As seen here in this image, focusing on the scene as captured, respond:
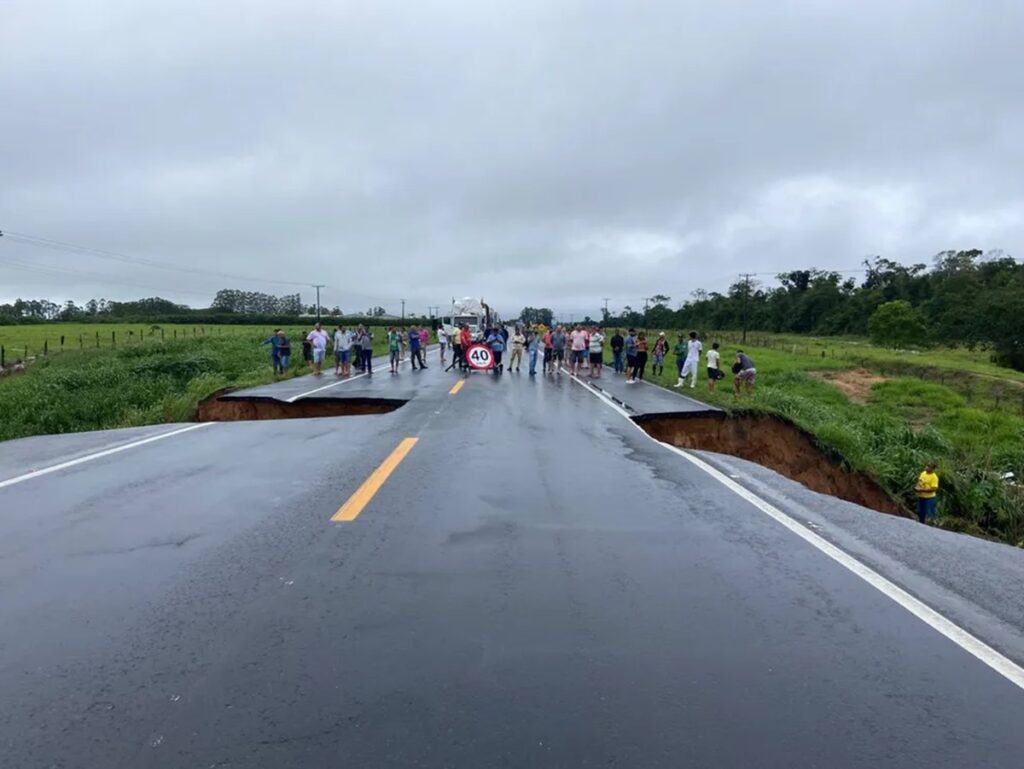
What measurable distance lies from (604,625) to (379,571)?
1.56 m

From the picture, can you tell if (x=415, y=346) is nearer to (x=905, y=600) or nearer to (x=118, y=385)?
(x=118, y=385)

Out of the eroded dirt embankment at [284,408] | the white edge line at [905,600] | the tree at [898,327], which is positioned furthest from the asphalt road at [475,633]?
the tree at [898,327]

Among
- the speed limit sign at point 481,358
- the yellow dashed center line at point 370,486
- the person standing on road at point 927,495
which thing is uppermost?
the speed limit sign at point 481,358

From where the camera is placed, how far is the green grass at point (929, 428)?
47.5 ft

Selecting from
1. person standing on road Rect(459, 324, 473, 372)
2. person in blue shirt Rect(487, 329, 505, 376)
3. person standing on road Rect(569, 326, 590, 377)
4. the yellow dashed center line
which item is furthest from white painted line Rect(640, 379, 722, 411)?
the yellow dashed center line

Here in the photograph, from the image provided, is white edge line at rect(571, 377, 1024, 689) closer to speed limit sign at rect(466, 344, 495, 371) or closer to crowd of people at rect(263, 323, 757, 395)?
crowd of people at rect(263, 323, 757, 395)

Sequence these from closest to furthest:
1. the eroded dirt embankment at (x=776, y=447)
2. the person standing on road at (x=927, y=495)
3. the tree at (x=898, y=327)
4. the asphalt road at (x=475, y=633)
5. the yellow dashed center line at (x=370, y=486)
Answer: the asphalt road at (x=475, y=633), the yellow dashed center line at (x=370, y=486), the person standing on road at (x=927, y=495), the eroded dirt embankment at (x=776, y=447), the tree at (x=898, y=327)

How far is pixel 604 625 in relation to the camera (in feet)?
13.3

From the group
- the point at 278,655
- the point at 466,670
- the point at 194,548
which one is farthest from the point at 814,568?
the point at 194,548

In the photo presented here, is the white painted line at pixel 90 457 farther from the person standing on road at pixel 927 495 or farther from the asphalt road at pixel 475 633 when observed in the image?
the person standing on road at pixel 927 495

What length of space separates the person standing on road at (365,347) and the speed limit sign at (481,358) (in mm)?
3346

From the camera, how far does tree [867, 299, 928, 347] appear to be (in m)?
56.3

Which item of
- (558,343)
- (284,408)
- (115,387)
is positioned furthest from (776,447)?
(115,387)

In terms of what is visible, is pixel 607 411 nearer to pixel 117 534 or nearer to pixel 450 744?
pixel 117 534
